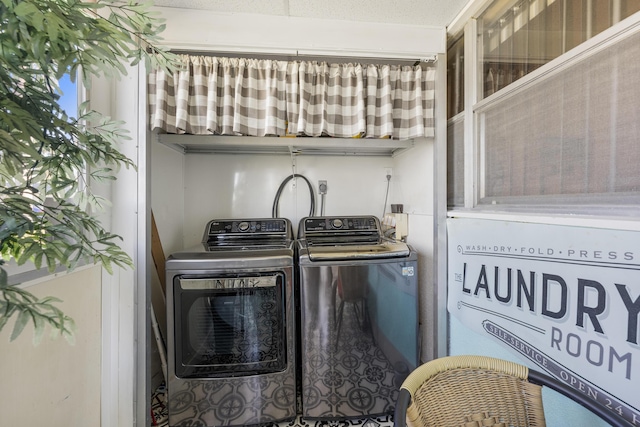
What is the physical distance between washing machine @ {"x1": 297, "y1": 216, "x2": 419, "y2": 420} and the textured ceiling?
54.0 inches

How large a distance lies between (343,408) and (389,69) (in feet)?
6.77

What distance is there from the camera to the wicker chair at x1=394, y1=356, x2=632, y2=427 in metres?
0.82

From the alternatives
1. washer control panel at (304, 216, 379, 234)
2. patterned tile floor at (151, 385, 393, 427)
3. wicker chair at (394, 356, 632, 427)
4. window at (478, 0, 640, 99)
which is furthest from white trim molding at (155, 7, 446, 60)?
patterned tile floor at (151, 385, 393, 427)

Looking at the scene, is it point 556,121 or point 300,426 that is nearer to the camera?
point 556,121

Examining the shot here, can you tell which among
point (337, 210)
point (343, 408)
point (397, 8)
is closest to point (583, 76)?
point (397, 8)

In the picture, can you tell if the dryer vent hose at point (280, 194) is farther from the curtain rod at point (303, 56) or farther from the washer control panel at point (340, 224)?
the curtain rod at point (303, 56)

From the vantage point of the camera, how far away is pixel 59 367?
1.02m

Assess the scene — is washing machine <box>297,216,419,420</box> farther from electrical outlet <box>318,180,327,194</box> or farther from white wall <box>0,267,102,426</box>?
white wall <box>0,267,102,426</box>

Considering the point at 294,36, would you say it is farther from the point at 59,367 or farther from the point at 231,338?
the point at 59,367

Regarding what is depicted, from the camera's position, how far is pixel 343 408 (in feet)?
4.64

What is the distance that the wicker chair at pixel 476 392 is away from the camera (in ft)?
2.70

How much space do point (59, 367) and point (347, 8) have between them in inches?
87.1

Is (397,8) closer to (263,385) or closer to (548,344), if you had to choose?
(548,344)

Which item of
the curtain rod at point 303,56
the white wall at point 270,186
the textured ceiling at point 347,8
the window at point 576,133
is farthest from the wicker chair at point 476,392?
the textured ceiling at point 347,8
